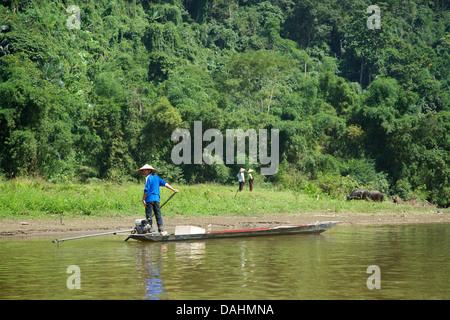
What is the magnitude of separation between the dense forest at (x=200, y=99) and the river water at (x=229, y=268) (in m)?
12.1

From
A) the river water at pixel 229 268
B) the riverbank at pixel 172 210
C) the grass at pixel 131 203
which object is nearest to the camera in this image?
the river water at pixel 229 268

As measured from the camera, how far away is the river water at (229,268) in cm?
784

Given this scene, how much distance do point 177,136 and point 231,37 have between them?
3257 centimetres

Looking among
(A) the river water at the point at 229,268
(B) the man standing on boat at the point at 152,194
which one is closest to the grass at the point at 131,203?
(A) the river water at the point at 229,268

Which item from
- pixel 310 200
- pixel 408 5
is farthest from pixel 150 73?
pixel 408 5

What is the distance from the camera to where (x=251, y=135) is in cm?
3297

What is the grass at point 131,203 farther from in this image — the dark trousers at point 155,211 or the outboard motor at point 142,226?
the outboard motor at point 142,226

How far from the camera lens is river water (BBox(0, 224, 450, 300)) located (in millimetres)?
7844

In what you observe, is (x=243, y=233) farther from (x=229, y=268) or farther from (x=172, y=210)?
(x=172, y=210)

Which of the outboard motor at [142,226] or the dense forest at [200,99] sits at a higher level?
the dense forest at [200,99]

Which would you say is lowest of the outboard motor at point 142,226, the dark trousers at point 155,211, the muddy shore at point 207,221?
the muddy shore at point 207,221

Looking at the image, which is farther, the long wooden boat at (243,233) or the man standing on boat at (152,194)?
the man standing on boat at (152,194)

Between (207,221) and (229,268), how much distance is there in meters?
7.62
